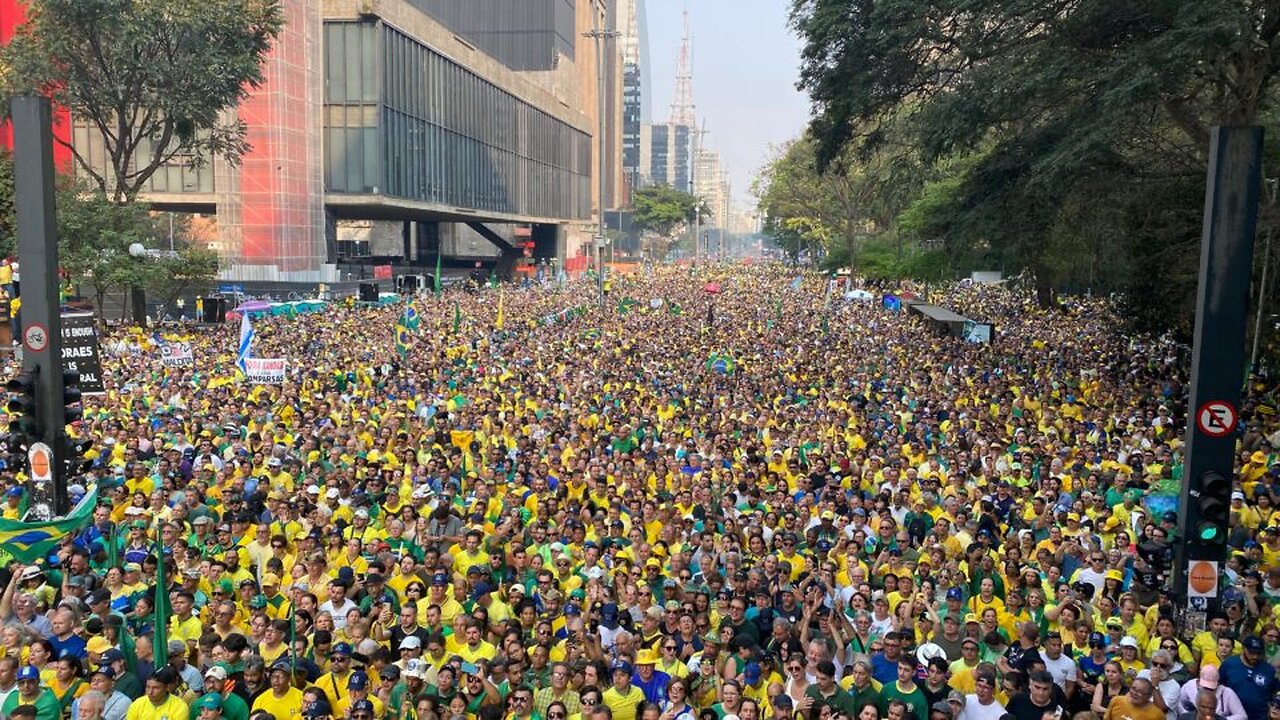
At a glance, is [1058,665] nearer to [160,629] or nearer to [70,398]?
[160,629]

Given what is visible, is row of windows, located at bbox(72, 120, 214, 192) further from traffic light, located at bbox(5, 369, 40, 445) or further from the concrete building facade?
traffic light, located at bbox(5, 369, 40, 445)

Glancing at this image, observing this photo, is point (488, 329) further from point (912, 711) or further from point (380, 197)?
point (912, 711)

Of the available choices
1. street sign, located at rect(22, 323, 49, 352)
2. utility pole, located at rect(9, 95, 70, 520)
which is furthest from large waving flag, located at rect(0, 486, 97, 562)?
street sign, located at rect(22, 323, 49, 352)

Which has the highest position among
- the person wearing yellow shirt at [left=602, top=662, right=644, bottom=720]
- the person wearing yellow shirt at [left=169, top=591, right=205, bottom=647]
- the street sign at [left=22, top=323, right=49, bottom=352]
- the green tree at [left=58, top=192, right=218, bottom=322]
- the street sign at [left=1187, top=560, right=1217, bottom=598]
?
the green tree at [left=58, top=192, right=218, bottom=322]

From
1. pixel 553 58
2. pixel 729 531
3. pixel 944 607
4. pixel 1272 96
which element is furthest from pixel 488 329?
pixel 553 58

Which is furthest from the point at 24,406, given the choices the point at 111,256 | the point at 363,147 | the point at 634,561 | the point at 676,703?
the point at 363,147
